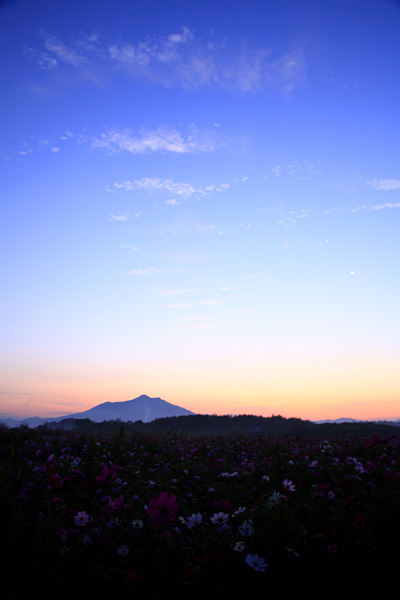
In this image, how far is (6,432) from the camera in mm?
9820

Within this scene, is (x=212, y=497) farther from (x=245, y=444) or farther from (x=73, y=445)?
(x=245, y=444)

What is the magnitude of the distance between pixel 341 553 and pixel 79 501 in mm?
3790

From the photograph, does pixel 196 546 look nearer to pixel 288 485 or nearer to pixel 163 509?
pixel 163 509

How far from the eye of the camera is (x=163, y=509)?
2553mm

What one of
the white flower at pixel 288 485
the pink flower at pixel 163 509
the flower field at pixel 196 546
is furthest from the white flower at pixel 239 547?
the white flower at pixel 288 485

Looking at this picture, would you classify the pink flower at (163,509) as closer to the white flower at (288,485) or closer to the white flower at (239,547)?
the white flower at (239,547)

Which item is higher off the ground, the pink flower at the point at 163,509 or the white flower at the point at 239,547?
the pink flower at the point at 163,509

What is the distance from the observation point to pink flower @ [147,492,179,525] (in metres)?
2.47

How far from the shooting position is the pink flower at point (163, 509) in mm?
2473

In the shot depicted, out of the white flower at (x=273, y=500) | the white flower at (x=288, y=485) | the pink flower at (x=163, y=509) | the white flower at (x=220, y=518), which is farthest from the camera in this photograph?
the white flower at (x=288, y=485)

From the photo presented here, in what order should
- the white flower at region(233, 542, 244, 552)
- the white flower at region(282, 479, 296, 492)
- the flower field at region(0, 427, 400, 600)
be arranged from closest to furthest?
the flower field at region(0, 427, 400, 600)
the white flower at region(233, 542, 244, 552)
the white flower at region(282, 479, 296, 492)

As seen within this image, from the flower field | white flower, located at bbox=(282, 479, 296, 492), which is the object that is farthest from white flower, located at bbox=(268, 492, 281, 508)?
white flower, located at bbox=(282, 479, 296, 492)

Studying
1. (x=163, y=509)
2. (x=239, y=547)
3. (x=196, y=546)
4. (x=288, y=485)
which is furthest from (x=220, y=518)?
(x=288, y=485)

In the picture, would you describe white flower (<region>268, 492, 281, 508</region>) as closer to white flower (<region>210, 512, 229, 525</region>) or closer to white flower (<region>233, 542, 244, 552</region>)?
white flower (<region>210, 512, 229, 525</region>)
